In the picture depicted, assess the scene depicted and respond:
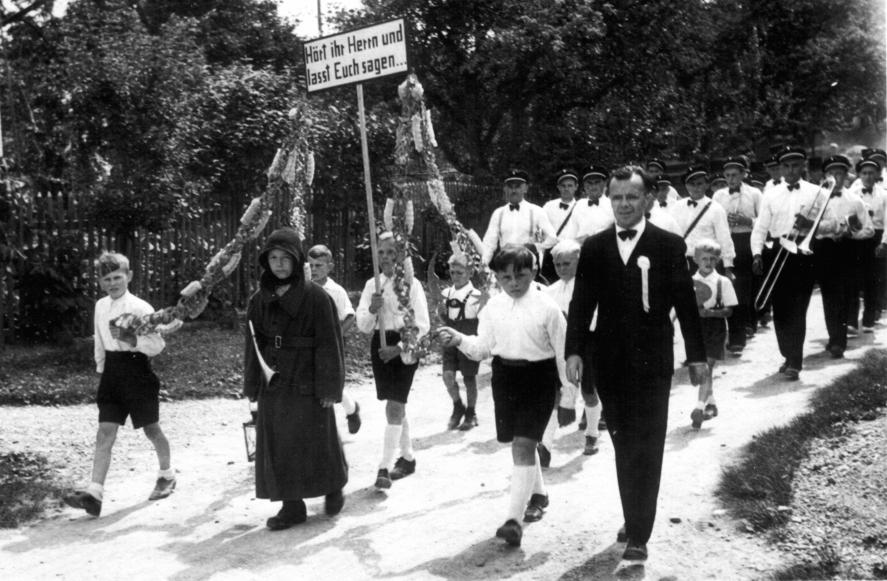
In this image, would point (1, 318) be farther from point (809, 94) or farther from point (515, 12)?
point (809, 94)

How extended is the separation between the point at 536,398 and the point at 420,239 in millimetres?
15923

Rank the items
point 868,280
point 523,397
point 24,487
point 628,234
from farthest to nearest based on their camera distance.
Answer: point 868,280, point 24,487, point 523,397, point 628,234

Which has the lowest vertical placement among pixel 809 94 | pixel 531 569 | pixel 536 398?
pixel 531 569

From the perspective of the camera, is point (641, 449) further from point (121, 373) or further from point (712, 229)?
point (712, 229)

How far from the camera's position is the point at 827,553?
522cm

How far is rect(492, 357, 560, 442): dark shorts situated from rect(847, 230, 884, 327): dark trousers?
23.1 feet

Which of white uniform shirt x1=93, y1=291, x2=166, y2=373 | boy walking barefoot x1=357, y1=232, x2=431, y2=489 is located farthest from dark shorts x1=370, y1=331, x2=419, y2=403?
white uniform shirt x1=93, y1=291, x2=166, y2=373

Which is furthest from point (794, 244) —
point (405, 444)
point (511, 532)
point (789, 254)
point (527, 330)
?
point (511, 532)

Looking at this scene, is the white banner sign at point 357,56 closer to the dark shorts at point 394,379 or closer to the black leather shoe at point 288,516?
the dark shorts at point 394,379

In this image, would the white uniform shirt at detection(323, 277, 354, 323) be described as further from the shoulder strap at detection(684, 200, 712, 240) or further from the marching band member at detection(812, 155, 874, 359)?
the marching band member at detection(812, 155, 874, 359)

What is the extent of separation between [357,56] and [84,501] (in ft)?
11.7

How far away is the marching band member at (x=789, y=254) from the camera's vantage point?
10477 mm

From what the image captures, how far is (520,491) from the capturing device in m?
5.88

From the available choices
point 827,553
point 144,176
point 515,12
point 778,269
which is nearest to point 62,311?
point 144,176
